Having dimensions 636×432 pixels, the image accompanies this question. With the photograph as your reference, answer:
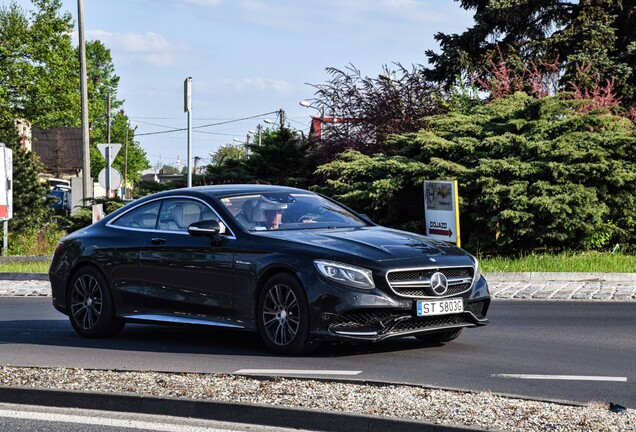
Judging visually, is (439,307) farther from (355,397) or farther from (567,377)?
(355,397)

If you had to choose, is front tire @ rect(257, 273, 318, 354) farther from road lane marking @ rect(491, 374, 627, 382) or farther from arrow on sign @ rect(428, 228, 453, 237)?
arrow on sign @ rect(428, 228, 453, 237)

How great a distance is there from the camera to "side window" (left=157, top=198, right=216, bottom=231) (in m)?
10.5

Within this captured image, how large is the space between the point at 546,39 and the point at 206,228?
22.9 meters

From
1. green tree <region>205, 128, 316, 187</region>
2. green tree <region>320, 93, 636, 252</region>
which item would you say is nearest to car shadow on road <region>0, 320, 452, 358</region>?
green tree <region>320, 93, 636, 252</region>

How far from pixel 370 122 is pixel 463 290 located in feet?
50.8

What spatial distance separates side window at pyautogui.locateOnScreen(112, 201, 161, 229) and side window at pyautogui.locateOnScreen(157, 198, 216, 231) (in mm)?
99

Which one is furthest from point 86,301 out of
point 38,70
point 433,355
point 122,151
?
point 122,151

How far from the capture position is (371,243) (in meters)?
9.42

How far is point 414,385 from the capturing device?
741 centimetres

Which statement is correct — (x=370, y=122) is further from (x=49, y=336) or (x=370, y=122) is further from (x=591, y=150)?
(x=49, y=336)

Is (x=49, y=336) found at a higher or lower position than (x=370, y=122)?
lower

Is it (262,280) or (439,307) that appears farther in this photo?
(262,280)

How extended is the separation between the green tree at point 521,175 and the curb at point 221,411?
12.0 metres

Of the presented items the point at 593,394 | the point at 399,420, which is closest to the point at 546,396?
the point at 593,394
